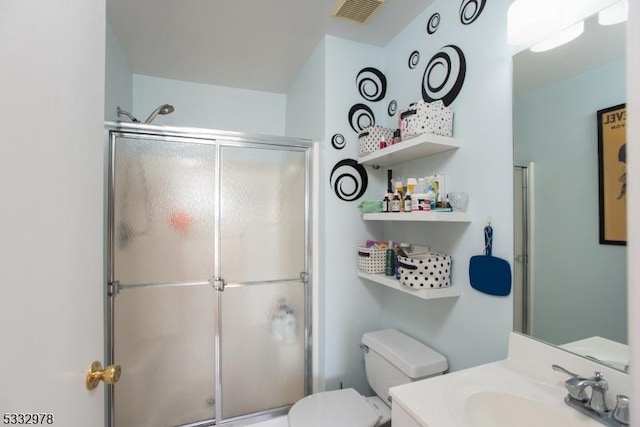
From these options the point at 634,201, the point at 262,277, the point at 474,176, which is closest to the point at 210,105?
the point at 262,277

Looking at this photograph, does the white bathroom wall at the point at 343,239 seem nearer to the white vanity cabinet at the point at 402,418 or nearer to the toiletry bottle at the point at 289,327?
the toiletry bottle at the point at 289,327

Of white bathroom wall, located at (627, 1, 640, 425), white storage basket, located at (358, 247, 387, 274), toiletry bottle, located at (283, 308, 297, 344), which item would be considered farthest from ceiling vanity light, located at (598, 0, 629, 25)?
toiletry bottle, located at (283, 308, 297, 344)

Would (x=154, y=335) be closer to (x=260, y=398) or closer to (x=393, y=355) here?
(x=260, y=398)

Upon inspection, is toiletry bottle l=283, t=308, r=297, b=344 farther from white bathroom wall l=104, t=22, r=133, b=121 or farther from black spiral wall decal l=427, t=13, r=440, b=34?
black spiral wall decal l=427, t=13, r=440, b=34

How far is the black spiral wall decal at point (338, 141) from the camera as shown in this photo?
5.65ft

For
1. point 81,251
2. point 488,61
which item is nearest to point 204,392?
point 81,251

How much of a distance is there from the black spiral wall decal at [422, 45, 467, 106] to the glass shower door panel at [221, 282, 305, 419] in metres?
1.36

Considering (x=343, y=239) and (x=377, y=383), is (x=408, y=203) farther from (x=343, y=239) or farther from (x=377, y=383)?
(x=377, y=383)

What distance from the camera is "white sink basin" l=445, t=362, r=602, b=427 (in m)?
0.75

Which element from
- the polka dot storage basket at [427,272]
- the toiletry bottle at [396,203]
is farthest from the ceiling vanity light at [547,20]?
the polka dot storage basket at [427,272]

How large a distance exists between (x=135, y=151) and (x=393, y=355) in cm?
171

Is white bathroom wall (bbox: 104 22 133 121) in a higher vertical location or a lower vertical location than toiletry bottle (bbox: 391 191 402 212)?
higher

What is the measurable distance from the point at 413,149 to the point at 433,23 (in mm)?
717

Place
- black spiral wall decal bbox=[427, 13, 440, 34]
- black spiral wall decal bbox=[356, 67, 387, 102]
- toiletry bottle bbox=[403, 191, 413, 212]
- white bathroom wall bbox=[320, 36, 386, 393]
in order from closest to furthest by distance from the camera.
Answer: toiletry bottle bbox=[403, 191, 413, 212] → black spiral wall decal bbox=[427, 13, 440, 34] → white bathroom wall bbox=[320, 36, 386, 393] → black spiral wall decal bbox=[356, 67, 387, 102]
